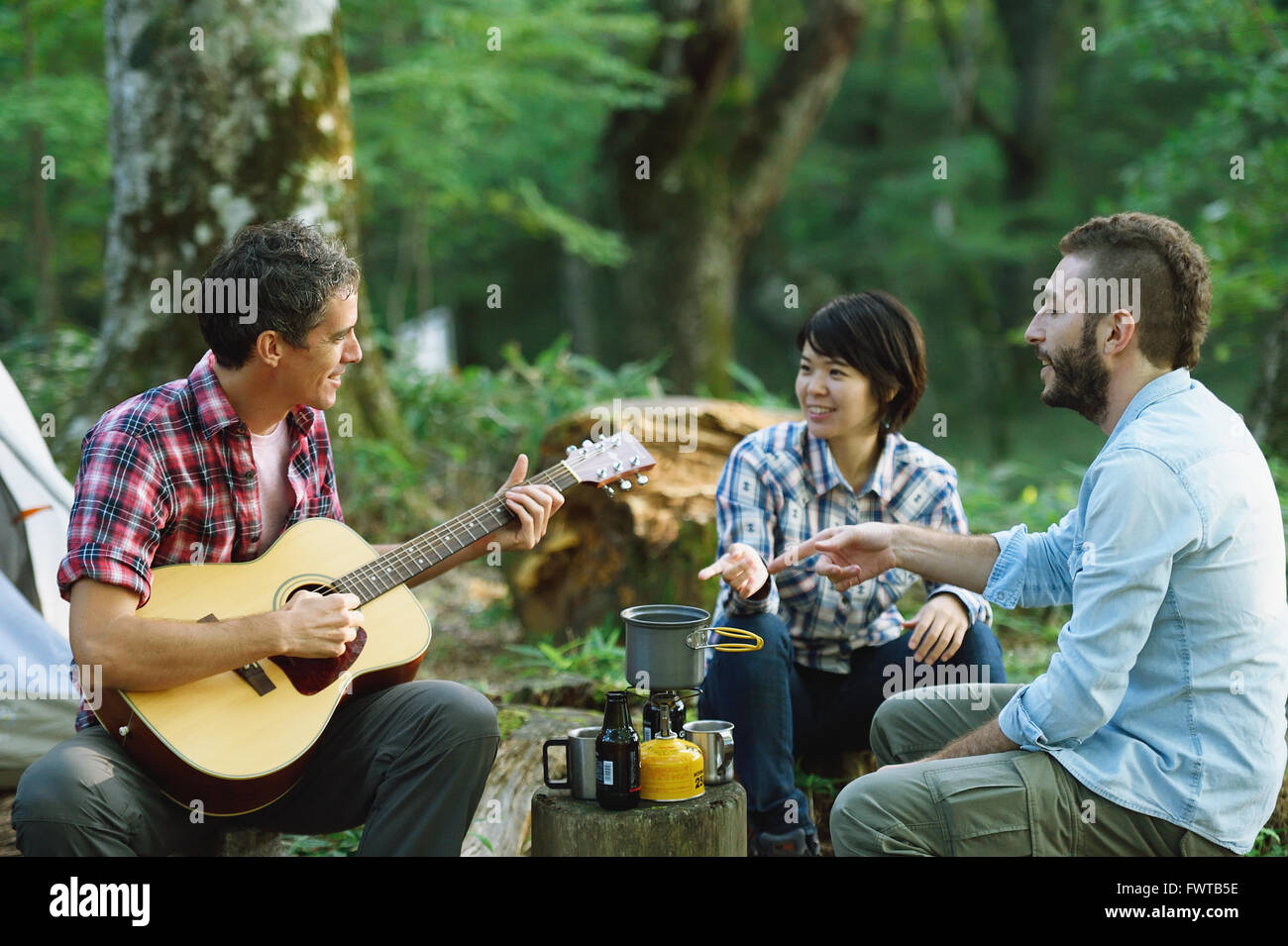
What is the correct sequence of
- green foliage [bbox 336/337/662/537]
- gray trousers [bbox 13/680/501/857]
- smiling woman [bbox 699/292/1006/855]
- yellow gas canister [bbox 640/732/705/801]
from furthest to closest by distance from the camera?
green foliage [bbox 336/337/662/537], smiling woman [bbox 699/292/1006/855], yellow gas canister [bbox 640/732/705/801], gray trousers [bbox 13/680/501/857]

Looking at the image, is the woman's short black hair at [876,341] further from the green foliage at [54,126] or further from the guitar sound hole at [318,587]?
the green foliage at [54,126]

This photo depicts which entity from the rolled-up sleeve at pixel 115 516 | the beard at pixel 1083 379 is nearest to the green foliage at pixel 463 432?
the rolled-up sleeve at pixel 115 516

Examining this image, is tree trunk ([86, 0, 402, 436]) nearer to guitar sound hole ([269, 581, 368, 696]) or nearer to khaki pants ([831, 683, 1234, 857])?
guitar sound hole ([269, 581, 368, 696])

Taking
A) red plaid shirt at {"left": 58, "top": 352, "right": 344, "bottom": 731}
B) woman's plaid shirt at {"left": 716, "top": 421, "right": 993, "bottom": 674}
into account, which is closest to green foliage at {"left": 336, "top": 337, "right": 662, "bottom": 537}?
woman's plaid shirt at {"left": 716, "top": 421, "right": 993, "bottom": 674}

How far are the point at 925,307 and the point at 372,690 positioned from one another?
16.9 metres

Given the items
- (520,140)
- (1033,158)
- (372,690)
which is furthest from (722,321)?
(1033,158)

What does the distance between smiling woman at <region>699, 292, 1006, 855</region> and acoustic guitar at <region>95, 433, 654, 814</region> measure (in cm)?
48

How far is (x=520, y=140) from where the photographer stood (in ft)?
42.7

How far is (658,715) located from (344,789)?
757 mm

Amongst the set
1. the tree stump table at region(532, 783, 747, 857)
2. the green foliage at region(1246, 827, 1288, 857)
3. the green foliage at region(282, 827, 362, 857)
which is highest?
the tree stump table at region(532, 783, 747, 857)

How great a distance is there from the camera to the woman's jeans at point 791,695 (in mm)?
2918

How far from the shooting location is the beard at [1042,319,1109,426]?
8.00 ft

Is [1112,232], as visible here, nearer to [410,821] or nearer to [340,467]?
[410,821]

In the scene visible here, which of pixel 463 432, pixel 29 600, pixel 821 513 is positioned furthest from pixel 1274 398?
pixel 29 600
